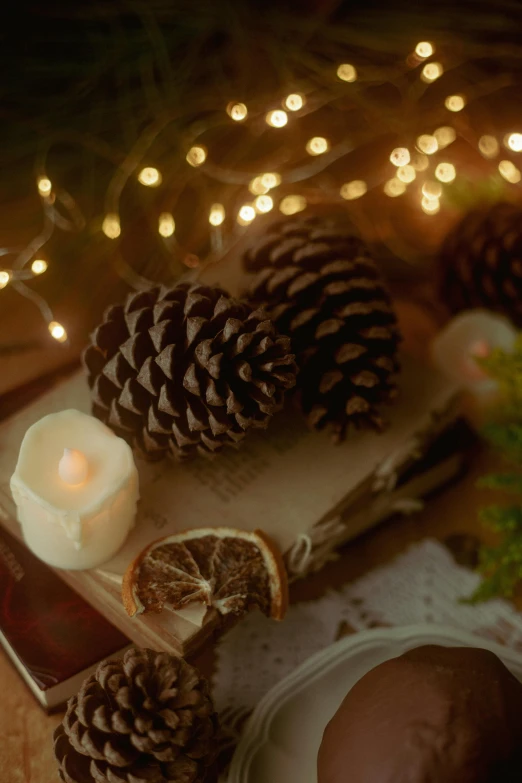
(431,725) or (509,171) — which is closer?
(431,725)

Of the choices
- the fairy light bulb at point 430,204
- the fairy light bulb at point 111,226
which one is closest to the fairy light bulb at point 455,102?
the fairy light bulb at point 430,204

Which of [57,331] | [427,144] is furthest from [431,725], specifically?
[427,144]

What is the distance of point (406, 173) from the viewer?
0.92 m

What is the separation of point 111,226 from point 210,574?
422 mm

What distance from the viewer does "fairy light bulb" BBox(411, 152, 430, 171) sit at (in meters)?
0.92

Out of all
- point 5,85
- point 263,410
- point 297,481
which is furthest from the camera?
point 5,85

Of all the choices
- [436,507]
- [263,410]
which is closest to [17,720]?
[263,410]

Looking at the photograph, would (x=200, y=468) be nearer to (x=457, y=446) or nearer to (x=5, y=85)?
(x=457, y=446)

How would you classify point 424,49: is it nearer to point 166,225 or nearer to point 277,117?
point 277,117

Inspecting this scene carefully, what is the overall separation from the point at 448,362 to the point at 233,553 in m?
0.41

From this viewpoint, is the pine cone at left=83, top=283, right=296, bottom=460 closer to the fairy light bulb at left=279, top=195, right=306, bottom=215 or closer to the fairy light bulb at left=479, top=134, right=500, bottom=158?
the fairy light bulb at left=279, top=195, right=306, bottom=215

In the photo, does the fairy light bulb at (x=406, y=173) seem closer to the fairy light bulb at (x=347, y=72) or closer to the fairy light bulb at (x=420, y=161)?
the fairy light bulb at (x=420, y=161)

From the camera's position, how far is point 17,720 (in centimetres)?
67

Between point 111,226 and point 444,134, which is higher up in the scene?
point 111,226
